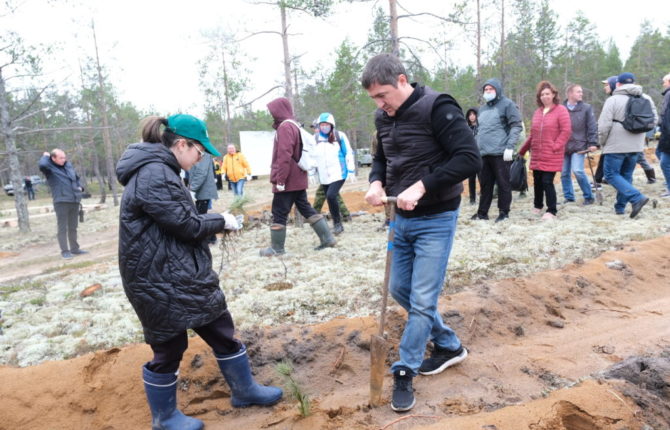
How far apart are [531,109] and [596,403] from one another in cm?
3615

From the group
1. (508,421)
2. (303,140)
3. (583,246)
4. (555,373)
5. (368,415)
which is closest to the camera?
(508,421)

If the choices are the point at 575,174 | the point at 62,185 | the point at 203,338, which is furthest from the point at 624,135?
the point at 62,185

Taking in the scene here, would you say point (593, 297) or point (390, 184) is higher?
point (390, 184)

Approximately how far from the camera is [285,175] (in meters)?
6.36

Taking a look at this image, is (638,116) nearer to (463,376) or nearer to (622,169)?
(622,169)

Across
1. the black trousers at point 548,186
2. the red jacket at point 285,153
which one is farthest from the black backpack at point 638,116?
the red jacket at point 285,153

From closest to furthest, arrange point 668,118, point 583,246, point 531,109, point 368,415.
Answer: point 368,415 → point 583,246 → point 668,118 → point 531,109

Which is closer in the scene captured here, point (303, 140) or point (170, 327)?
point (170, 327)

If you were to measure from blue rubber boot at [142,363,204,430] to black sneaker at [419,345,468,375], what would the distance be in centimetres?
159

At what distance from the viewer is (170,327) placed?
8.45 feet

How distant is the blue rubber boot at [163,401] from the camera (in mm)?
2742

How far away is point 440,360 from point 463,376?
194 millimetres

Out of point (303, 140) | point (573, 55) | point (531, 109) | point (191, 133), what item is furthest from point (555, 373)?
point (573, 55)

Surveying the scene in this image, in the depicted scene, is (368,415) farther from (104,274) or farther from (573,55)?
(573,55)
